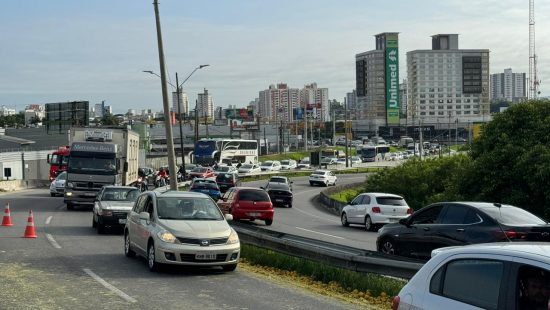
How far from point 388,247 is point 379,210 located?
13270 millimetres

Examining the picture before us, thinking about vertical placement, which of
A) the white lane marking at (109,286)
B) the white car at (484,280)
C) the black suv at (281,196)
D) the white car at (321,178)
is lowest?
the white car at (321,178)

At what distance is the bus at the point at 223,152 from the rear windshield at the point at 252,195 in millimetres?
62199

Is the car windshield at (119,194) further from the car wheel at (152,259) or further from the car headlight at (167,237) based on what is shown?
the car headlight at (167,237)

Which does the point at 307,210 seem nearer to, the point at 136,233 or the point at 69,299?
the point at 136,233

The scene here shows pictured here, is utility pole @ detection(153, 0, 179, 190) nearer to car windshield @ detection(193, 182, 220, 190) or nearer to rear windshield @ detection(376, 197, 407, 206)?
rear windshield @ detection(376, 197, 407, 206)

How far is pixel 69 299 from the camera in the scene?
12234 millimetres

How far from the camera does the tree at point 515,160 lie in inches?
1198

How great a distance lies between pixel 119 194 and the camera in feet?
86.0

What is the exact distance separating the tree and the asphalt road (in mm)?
17240

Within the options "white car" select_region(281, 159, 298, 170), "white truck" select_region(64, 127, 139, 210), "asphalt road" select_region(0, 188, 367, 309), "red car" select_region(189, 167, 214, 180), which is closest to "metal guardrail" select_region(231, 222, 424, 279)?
"asphalt road" select_region(0, 188, 367, 309)

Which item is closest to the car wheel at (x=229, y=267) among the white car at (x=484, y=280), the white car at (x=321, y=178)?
the white car at (x=484, y=280)

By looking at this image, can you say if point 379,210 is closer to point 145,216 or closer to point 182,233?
point 145,216

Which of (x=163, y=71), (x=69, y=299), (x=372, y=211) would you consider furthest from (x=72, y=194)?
(x=69, y=299)

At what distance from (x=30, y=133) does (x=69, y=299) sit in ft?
374
